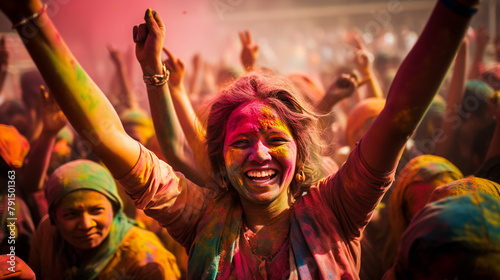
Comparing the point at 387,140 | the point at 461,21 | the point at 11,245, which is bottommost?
the point at 11,245

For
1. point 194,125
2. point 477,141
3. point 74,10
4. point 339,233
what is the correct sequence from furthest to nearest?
point 74,10, point 477,141, point 194,125, point 339,233

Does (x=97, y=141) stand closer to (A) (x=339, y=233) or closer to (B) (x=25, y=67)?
(A) (x=339, y=233)

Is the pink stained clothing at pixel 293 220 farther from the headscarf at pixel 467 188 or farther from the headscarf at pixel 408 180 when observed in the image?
the headscarf at pixel 408 180

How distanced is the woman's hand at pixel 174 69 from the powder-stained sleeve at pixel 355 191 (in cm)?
120

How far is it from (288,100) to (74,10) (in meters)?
3.89

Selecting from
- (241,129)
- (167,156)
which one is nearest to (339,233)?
(241,129)

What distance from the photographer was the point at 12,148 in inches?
115

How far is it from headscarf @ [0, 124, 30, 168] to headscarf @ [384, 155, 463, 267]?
7.96ft

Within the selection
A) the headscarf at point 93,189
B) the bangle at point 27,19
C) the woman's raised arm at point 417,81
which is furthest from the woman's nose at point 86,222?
the woman's raised arm at point 417,81

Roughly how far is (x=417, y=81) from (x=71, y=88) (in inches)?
42.3

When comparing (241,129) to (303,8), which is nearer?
(241,129)

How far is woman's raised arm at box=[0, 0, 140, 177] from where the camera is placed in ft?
4.21

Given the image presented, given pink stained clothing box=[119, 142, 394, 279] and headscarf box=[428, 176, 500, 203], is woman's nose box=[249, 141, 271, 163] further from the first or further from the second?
headscarf box=[428, 176, 500, 203]

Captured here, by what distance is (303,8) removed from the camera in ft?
29.2
